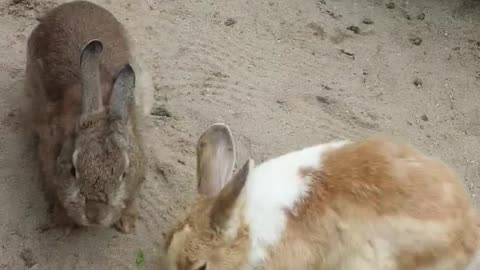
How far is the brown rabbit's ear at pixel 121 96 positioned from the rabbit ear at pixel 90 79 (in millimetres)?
99

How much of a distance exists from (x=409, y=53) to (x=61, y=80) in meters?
2.41

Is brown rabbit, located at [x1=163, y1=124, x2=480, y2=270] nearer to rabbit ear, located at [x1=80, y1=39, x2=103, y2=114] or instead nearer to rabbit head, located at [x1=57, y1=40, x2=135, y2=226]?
rabbit head, located at [x1=57, y1=40, x2=135, y2=226]

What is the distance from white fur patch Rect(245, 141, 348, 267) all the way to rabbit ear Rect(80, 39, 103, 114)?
36.4 inches

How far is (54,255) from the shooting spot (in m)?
4.22

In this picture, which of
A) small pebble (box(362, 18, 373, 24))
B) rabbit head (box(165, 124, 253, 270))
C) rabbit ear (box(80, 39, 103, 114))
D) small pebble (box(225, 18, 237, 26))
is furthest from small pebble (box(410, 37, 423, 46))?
rabbit head (box(165, 124, 253, 270))

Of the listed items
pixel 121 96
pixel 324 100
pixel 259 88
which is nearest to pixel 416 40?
pixel 324 100

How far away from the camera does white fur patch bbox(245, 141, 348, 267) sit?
133 inches

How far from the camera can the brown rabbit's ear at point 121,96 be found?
3.90 metres

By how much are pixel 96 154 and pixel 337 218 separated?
1.18 meters

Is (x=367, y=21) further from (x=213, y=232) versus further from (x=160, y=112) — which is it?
(x=213, y=232)

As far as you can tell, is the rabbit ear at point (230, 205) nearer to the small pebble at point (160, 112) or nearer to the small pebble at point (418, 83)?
the small pebble at point (160, 112)

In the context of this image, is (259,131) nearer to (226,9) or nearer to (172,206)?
(172,206)

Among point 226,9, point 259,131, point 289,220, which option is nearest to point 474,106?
point 259,131

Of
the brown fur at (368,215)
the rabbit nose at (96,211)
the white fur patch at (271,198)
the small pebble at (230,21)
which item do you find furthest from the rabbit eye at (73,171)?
the small pebble at (230,21)
